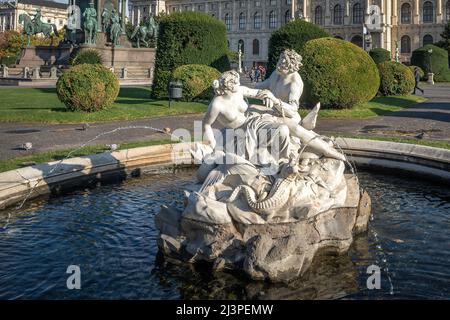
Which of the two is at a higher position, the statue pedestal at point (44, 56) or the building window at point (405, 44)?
the building window at point (405, 44)

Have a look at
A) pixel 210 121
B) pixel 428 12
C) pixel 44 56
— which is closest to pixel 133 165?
pixel 210 121

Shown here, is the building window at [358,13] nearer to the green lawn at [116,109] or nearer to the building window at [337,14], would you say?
the building window at [337,14]

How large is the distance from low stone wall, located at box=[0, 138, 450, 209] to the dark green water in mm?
308

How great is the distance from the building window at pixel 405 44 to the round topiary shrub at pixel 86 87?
63954 mm

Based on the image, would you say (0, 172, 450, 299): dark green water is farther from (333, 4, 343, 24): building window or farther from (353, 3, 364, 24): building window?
(333, 4, 343, 24): building window

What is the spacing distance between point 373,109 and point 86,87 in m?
10.4

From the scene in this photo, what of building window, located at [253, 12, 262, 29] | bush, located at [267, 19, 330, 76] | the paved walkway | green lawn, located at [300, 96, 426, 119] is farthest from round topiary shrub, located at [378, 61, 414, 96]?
building window, located at [253, 12, 262, 29]

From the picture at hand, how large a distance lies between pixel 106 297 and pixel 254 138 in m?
2.16

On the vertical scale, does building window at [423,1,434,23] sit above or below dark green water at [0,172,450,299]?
above

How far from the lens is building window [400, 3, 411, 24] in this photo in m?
71.7

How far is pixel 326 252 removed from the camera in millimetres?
4996

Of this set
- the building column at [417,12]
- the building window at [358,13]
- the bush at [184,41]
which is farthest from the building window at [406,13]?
the bush at [184,41]

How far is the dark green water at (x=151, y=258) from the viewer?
168 inches
